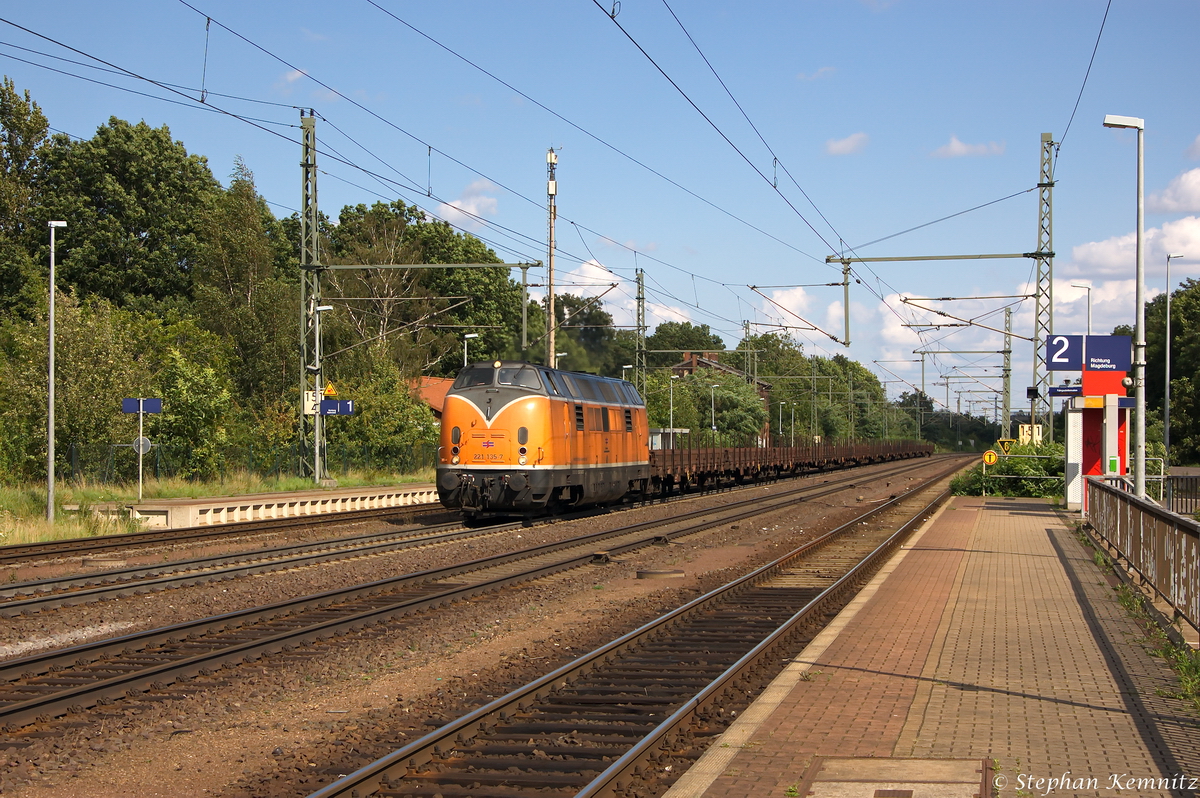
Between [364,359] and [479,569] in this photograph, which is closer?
[479,569]

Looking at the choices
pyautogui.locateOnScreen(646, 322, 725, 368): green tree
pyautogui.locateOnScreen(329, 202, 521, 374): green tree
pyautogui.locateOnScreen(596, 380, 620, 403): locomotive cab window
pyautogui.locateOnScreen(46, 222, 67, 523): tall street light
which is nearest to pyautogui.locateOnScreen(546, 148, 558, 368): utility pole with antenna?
pyautogui.locateOnScreen(596, 380, 620, 403): locomotive cab window

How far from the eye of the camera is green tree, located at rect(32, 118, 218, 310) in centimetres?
5294

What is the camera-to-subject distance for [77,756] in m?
7.00

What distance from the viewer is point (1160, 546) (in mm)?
11102

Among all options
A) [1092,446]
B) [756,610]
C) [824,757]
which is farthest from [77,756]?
[1092,446]

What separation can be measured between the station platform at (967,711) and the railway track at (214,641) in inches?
194

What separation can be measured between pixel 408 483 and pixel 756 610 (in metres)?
26.1

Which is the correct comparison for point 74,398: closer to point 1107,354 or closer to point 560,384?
point 560,384

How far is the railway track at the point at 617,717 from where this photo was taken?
20.6ft

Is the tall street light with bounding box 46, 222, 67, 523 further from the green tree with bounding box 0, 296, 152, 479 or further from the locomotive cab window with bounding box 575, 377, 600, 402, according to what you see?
the locomotive cab window with bounding box 575, 377, 600, 402

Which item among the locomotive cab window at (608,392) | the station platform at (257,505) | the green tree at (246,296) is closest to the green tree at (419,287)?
the green tree at (246,296)

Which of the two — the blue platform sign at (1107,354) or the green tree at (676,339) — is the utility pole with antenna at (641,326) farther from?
the green tree at (676,339)

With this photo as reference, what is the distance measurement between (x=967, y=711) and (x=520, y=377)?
16371 millimetres

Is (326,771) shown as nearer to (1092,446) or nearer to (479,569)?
(479,569)
